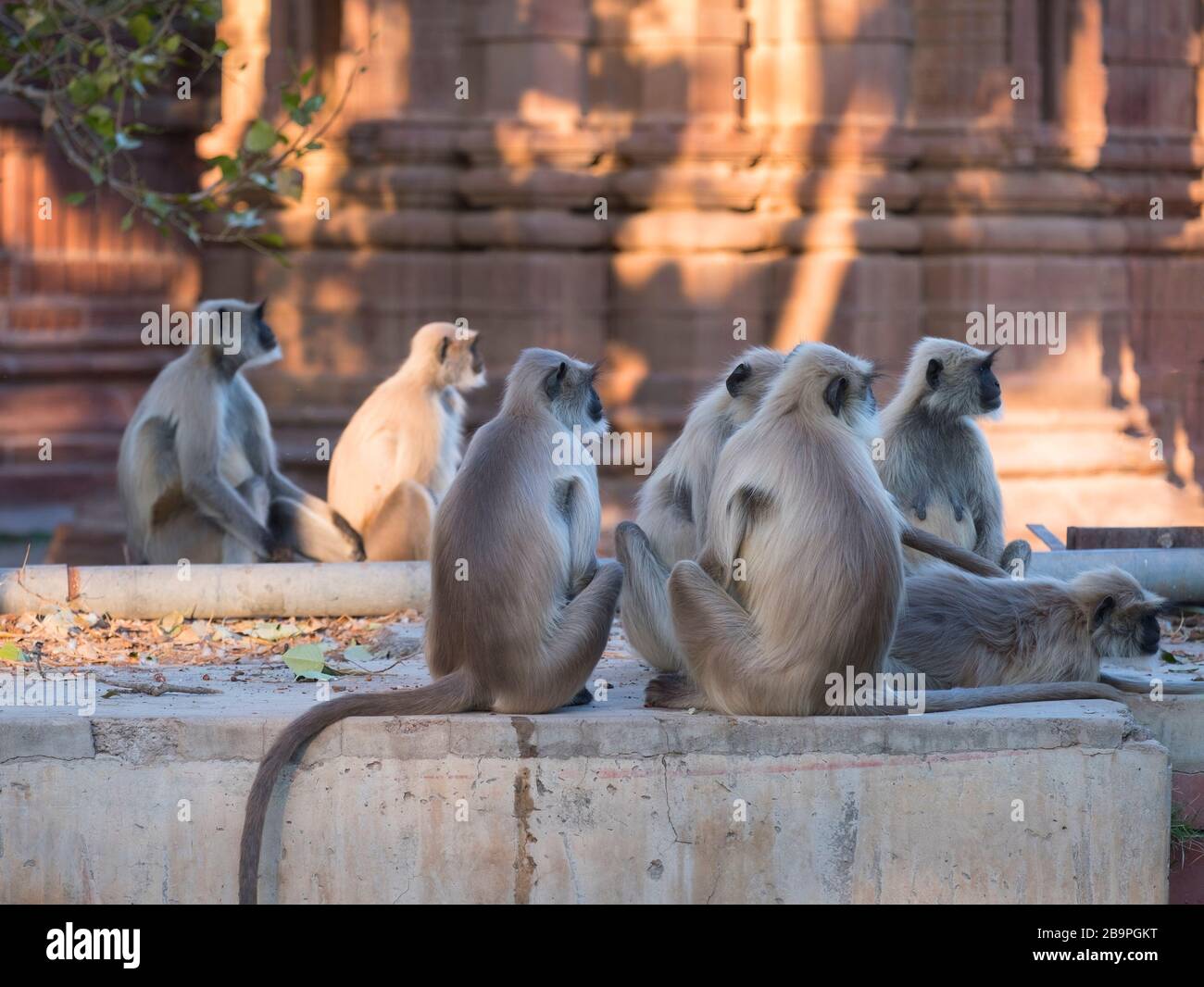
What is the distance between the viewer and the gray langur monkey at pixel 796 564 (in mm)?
4312

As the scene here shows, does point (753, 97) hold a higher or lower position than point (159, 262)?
higher

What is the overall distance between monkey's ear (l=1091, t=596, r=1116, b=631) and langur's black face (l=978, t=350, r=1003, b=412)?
1.15 metres

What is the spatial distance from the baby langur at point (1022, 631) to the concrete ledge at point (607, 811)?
19.2 inches

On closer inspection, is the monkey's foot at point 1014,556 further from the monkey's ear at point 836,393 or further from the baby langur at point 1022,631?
the monkey's ear at point 836,393

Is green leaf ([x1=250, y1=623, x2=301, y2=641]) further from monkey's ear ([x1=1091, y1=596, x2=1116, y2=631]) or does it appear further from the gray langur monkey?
monkey's ear ([x1=1091, y1=596, x2=1116, y2=631])

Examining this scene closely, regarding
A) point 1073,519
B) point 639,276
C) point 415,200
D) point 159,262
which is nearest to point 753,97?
point 639,276

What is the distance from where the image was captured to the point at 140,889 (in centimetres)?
435

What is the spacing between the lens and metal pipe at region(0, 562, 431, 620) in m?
6.41

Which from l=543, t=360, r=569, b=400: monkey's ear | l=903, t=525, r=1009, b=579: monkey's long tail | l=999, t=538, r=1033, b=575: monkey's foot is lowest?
l=999, t=538, r=1033, b=575: monkey's foot

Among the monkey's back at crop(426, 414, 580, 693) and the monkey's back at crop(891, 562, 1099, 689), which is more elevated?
the monkey's back at crop(426, 414, 580, 693)

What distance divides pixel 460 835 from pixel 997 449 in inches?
237

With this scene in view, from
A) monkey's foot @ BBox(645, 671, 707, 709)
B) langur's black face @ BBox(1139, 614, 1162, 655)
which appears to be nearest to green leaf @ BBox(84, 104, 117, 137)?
monkey's foot @ BBox(645, 671, 707, 709)

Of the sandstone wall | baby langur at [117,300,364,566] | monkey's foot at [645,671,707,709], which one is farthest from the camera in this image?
the sandstone wall

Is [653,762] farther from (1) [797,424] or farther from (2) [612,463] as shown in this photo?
(2) [612,463]
